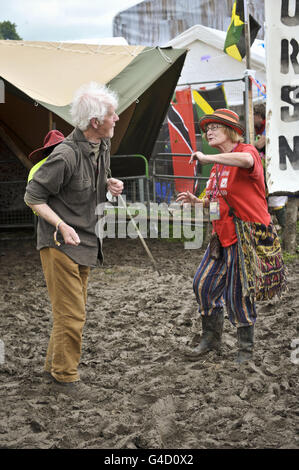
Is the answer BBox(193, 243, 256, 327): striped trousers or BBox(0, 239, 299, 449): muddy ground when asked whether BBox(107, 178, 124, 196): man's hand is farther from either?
BBox(0, 239, 299, 449): muddy ground

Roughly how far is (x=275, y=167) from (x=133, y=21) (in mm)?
Answer: 11782

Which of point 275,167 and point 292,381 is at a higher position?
point 275,167

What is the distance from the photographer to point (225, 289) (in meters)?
3.74

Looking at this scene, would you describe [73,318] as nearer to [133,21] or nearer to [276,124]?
[276,124]

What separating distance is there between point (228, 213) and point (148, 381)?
116 centimetres

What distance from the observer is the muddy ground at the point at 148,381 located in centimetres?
285

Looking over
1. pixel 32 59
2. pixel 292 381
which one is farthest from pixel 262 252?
pixel 32 59

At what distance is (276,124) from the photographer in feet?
17.9

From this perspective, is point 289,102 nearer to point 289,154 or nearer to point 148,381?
point 289,154

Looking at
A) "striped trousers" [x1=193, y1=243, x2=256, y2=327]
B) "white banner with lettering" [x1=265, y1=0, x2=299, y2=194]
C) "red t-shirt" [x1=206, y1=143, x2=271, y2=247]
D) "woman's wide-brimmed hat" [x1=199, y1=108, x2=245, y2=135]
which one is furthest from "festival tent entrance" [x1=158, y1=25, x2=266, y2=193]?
"striped trousers" [x1=193, y1=243, x2=256, y2=327]

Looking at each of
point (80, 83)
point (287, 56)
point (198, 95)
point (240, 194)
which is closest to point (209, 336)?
point (240, 194)

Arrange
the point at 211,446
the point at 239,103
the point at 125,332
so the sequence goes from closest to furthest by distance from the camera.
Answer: the point at 211,446
the point at 125,332
the point at 239,103

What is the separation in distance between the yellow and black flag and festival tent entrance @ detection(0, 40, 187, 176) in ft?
2.44

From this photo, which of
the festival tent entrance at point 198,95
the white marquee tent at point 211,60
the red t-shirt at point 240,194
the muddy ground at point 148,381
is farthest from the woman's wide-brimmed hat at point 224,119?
the white marquee tent at point 211,60
